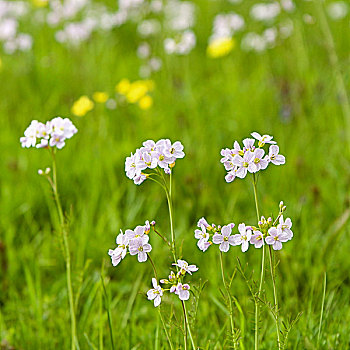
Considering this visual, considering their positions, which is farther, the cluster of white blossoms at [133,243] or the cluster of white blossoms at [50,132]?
the cluster of white blossoms at [50,132]

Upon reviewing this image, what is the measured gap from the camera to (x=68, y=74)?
359cm

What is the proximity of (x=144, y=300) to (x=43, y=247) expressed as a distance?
1.51ft

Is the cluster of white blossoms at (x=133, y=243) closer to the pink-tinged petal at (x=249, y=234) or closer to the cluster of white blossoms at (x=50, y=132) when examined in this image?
the pink-tinged petal at (x=249, y=234)

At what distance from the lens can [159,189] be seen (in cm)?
237

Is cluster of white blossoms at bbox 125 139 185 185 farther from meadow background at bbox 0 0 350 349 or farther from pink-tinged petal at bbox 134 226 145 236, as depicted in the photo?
meadow background at bbox 0 0 350 349

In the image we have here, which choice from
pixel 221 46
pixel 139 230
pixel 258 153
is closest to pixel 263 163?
pixel 258 153

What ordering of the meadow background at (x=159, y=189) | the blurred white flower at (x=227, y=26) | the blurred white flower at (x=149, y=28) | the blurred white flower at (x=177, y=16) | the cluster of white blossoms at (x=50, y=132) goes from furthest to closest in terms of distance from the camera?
the blurred white flower at (x=149, y=28), the blurred white flower at (x=177, y=16), the blurred white flower at (x=227, y=26), the meadow background at (x=159, y=189), the cluster of white blossoms at (x=50, y=132)

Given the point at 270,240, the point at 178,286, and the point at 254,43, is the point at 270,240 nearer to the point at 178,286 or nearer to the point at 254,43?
the point at 178,286

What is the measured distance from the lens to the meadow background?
62.7 inches

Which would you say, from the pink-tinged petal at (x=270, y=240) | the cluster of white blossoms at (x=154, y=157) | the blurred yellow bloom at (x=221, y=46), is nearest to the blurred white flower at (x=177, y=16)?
the blurred yellow bloom at (x=221, y=46)

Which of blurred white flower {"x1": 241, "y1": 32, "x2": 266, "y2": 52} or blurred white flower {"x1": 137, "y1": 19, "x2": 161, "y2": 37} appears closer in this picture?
blurred white flower {"x1": 241, "y1": 32, "x2": 266, "y2": 52}

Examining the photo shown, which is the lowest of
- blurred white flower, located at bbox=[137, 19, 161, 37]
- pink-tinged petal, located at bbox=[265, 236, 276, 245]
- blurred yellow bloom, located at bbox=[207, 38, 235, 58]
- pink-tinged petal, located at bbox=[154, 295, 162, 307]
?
pink-tinged petal, located at bbox=[154, 295, 162, 307]

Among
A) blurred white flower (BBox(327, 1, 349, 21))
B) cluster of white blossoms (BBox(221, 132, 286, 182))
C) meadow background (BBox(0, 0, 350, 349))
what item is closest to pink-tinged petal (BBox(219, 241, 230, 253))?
cluster of white blossoms (BBox(221, 132, 286, 182))

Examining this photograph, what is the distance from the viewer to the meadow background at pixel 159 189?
1.59m
